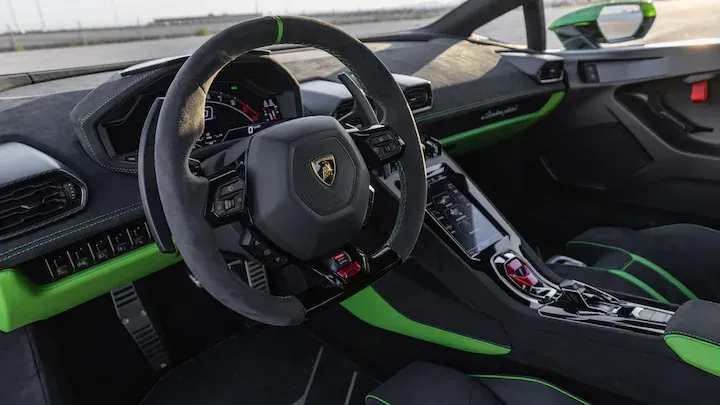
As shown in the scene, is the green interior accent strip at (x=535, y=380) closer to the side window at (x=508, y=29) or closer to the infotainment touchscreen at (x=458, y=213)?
the infotainment touchscreen at (x=458, y=213)

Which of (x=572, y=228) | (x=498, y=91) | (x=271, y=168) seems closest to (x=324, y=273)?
(x=271, y=168)

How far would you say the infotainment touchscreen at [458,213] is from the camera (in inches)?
78.4

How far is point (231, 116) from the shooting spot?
1.70m

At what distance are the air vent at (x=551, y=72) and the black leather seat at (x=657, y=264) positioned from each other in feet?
3.13

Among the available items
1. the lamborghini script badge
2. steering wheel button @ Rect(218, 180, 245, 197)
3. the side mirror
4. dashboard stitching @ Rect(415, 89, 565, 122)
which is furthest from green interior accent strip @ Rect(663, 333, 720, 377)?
the side mirror

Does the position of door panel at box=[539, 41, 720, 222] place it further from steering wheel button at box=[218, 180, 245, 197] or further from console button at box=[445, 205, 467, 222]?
steering wheel button at box=[218, 180, 245, 197]

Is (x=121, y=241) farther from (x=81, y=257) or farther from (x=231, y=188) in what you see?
(x=231, y=188)

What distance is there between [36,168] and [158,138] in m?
0.55

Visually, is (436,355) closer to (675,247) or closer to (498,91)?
(675,247)

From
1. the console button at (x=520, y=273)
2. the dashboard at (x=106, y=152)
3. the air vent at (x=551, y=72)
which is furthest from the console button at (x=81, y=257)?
the air vent at (x=551, y=72)

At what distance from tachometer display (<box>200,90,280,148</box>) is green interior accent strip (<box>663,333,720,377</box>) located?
46.7 inches

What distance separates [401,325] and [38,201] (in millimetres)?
1122

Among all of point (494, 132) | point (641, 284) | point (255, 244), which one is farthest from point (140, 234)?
point (494, 132)

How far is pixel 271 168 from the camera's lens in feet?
3.79
